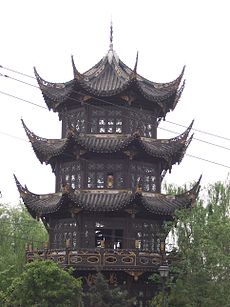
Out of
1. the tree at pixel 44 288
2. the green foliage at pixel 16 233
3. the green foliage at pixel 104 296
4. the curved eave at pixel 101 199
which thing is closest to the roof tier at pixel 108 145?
the curved eave at pixel 101 199

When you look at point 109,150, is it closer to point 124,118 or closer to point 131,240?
point 124,118

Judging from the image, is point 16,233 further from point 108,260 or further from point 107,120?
point 108,260

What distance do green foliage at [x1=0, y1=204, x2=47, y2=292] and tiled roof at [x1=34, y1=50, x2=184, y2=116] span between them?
11559 mm

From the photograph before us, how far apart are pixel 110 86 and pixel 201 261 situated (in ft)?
37.0

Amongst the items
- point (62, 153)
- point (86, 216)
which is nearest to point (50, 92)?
point (62, 153)

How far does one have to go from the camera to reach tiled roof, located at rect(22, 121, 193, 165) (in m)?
36.1

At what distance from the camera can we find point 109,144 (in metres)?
36.6

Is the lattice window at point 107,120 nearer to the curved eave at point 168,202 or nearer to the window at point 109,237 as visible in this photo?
the curved eave at point 168,202

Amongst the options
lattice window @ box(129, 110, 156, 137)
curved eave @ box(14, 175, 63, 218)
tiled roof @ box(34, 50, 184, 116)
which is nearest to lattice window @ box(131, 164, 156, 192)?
lattice window @ box(129, 110, 156, 137)

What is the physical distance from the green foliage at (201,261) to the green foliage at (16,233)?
14.1 meters

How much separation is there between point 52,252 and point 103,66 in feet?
36.3

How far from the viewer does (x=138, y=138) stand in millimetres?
35750

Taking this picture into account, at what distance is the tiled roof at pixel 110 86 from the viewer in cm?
3700

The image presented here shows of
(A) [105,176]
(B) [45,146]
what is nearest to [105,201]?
(A) [105,176]
